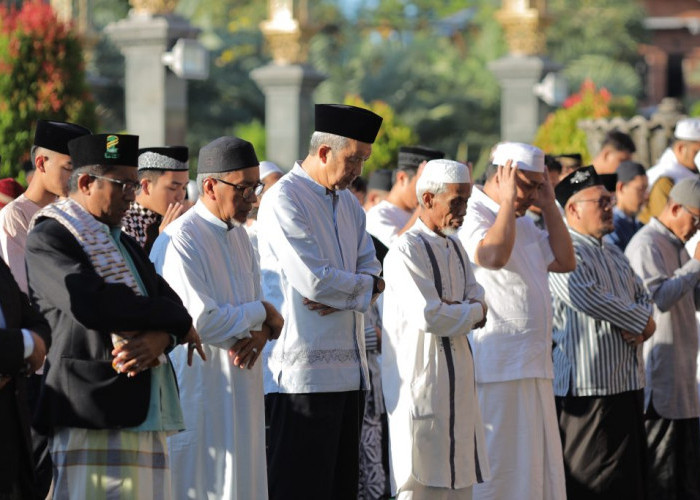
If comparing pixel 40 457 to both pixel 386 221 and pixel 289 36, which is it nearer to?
pixel 386 221

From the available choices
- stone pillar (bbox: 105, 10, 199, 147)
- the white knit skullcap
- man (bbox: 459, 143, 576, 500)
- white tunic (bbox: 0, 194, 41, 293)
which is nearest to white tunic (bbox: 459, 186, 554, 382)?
man (bbox: 459, 143, 576, 500)

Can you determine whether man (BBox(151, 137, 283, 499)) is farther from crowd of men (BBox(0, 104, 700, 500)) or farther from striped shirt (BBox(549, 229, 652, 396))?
striped shirt (BBox(549, 229, 652, 396))

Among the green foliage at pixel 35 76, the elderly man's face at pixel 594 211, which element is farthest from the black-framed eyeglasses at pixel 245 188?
the green foliage at pixel 35 76

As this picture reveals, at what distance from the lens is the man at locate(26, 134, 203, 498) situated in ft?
16.6

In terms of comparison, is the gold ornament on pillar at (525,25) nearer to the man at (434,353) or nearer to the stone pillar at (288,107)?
the stone pillar at (288,107)

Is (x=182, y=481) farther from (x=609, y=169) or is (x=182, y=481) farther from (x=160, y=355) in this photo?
(x=609, y=169)

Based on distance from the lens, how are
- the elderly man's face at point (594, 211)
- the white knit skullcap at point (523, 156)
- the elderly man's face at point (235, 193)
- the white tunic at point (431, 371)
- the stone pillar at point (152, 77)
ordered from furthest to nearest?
1. the stone pillar at point (152, 77)
2. the elderly man's face at point (594, 211)
3. the white knit skullcap at point (523, 156)
4. the white tunic at point (431, 371)
5. the elderly man's face at point (235, 193)

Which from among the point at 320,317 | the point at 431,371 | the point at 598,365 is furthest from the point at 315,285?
the point at 598,365

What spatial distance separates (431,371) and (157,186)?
1821mm

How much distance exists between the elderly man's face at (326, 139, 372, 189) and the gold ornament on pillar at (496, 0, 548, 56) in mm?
13021

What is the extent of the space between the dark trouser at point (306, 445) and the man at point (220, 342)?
309 millimetres

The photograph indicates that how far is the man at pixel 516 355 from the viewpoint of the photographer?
7238mm

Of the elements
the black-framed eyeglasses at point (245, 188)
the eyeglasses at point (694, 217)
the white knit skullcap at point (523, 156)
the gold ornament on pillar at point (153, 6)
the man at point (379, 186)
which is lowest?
the black-framed eyeglasses at point (245, 188)

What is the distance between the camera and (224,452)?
19.7 ft
